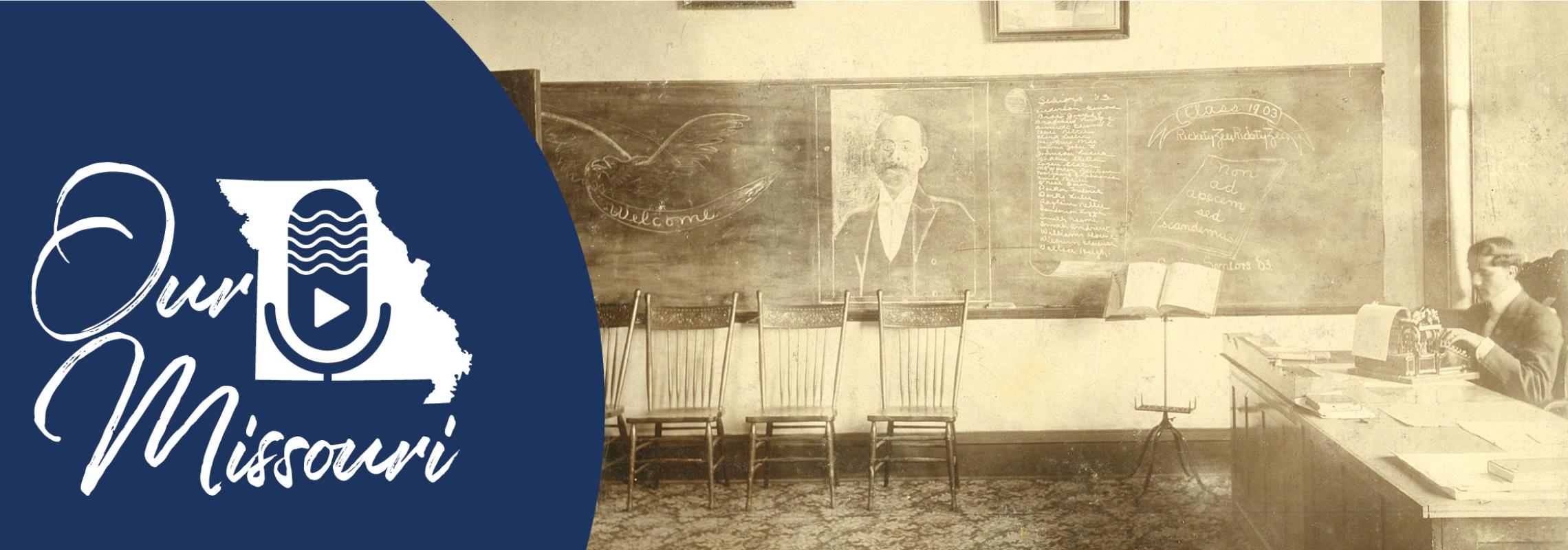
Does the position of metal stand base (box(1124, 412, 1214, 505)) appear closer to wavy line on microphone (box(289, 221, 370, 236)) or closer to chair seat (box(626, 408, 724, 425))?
chair seat (box(626, 408, 724, 425))

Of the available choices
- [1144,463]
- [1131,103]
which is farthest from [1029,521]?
[1131,103]

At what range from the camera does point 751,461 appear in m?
3.21

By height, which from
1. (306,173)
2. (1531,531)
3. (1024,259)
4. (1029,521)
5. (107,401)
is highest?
(306,173)

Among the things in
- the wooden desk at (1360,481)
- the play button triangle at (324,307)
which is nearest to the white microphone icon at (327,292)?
the play button triangle at (324,307)

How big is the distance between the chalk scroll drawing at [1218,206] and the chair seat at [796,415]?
1208 mm

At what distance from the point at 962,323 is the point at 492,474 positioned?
1.78m

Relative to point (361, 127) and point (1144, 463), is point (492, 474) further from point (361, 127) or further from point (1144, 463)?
point (1144, 463)

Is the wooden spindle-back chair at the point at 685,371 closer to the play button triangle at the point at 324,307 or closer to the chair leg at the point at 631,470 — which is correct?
the chair leg at the point at 631,470

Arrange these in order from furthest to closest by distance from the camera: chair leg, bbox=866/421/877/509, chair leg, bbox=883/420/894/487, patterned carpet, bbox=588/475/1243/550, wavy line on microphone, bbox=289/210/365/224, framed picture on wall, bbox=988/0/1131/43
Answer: chair leg, bbox=883/420/894/487, chair leg, bbox=866/421/877/509, framed picture on wall, bbox=988/0/1131/43, patterned carpet, bbox=588/475/1243/550, wavy line on microphone, bbox=289/210/365/224

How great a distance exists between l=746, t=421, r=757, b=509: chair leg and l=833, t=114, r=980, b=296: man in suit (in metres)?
0.58

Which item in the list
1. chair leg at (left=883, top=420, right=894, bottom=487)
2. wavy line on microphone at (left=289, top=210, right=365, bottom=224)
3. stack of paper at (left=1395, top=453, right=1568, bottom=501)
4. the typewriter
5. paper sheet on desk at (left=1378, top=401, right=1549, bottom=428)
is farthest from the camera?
chair leg at (left=883, top=420, right=894, bottom=487)

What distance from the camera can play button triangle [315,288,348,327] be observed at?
6.35ft

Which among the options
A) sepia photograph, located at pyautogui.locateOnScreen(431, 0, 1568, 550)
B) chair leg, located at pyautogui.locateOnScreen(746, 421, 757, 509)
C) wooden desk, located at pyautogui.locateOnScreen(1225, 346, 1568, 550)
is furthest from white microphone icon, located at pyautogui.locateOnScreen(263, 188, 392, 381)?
wooden desk, located at pyautogui.locateOnScreen(1225, 346, 1568, 550)

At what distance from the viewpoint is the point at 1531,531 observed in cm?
166
